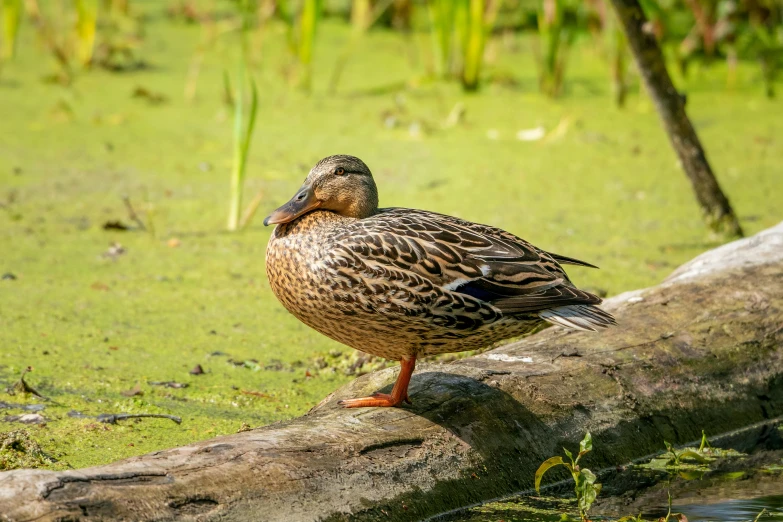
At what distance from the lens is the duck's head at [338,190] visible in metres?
3.49

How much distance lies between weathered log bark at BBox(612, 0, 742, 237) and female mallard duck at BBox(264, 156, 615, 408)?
98.4 inches

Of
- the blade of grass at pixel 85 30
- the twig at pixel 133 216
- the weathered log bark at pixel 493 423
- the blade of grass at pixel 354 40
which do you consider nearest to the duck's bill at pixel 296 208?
the weathered log bark at pixel 493 423

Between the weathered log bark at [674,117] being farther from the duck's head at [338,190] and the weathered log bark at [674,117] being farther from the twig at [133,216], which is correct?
the twig at [133,216]

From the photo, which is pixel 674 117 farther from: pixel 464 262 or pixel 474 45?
pixel 474 45

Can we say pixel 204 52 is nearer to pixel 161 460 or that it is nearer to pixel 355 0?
pixel 355 0

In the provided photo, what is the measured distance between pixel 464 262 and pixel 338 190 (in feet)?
1.80

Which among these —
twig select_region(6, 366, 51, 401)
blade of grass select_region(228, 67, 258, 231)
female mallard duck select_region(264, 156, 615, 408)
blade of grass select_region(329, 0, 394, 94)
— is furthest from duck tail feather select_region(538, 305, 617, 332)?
blade of grass select_region(329, 0, 394, 94)

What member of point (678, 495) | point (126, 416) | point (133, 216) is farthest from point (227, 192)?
point (678, 495)

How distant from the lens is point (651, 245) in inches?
229

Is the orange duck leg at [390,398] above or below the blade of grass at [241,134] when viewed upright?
below

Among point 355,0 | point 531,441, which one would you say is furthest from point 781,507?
point 355,0

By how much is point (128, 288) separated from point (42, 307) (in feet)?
1.52

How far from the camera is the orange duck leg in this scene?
10.3 feet

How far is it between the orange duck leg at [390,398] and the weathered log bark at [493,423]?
4 cm
